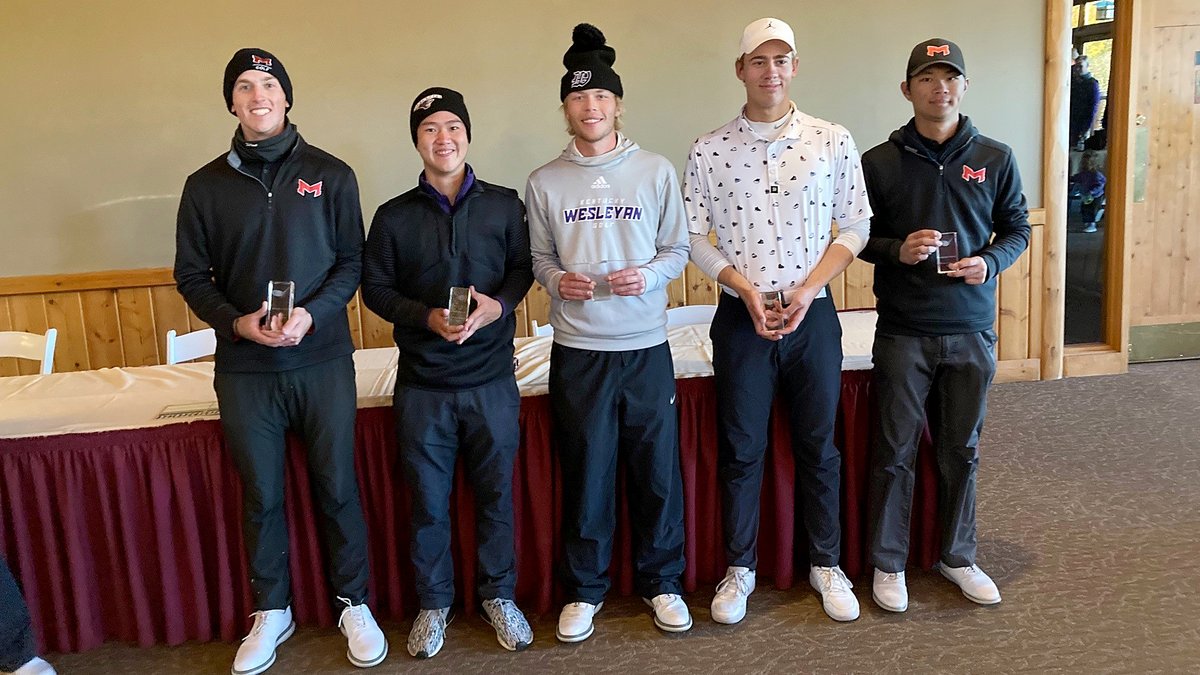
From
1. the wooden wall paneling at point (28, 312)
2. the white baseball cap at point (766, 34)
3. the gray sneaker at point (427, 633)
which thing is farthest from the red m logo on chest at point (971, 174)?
the wooden wall paneling at point (28, 312)

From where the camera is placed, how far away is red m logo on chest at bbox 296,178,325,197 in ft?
6.70

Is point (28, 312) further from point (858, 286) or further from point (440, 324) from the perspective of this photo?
point (858, 286)

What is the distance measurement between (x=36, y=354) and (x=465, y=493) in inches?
72.0

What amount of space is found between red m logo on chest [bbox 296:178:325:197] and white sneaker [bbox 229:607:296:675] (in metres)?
1.06

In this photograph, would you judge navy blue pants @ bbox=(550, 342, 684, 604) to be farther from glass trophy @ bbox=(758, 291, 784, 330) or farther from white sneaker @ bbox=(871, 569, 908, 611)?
white sneaker @ bbox=(871, 569, 908, 611)

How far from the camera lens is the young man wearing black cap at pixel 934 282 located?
85.7 inches

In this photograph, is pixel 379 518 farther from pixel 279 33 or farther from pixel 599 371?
pixel 279 33

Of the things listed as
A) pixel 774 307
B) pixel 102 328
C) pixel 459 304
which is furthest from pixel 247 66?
pixel 102 328

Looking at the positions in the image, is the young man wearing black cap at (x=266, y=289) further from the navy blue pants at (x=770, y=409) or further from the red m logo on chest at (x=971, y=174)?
the red m logo on chest at (x=971, y=174)

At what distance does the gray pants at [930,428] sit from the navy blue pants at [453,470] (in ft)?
3.17

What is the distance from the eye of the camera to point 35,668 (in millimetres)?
2139

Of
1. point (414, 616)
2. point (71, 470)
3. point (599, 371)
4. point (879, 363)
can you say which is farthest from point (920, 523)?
point (71, 470)

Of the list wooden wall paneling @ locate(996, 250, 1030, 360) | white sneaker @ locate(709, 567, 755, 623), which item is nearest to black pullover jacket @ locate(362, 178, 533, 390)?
white sneaker @ locate(709, 567, 755, 623)

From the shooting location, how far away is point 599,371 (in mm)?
2119
